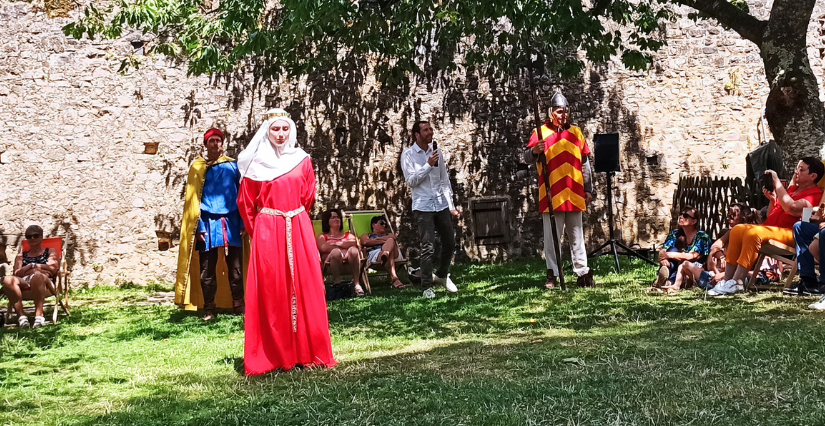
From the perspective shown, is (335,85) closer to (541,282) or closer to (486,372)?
(541,282)

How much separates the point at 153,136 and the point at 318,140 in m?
2.01

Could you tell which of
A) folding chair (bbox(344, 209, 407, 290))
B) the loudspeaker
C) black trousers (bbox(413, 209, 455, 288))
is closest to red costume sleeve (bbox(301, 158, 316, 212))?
black trousers (bbox(413, 209, 455, 288))

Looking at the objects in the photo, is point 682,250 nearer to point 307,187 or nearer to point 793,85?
point 793,85

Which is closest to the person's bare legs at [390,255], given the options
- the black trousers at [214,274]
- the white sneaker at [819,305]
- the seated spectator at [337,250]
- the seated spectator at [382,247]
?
the seated spectator at [382,247]

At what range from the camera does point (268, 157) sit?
4.69m

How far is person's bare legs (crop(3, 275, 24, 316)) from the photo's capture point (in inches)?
267

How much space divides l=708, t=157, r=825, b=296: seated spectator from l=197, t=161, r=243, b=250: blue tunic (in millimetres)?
3997

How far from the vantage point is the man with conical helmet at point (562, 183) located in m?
7.45

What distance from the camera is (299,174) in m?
4.69

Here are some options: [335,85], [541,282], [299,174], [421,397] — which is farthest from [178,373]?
[335,85]

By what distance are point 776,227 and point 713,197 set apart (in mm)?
3190

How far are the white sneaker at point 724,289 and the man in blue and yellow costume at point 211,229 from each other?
391 cm

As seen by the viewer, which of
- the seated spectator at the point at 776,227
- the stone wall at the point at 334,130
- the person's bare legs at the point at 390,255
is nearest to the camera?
the seated spectator at the point at 776,227

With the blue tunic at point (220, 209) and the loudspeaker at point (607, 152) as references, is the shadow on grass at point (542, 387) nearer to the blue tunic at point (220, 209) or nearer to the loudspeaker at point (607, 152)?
the blue tunic at point (220, 209)
